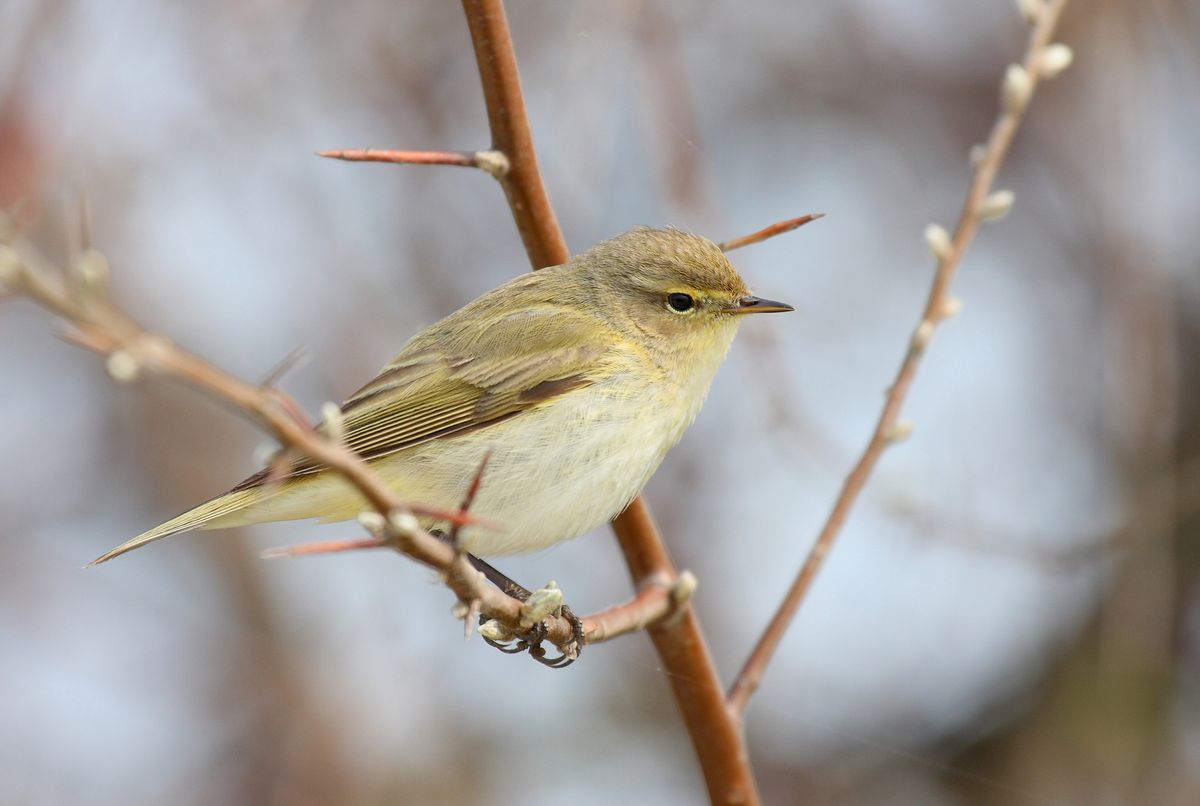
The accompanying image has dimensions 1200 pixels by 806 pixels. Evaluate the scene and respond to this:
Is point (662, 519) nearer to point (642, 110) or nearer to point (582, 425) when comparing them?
point (642, 110)

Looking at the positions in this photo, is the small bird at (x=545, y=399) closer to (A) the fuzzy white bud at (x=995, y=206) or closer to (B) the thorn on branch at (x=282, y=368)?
(A) the fuzzy white bud at (x=995, y=206)

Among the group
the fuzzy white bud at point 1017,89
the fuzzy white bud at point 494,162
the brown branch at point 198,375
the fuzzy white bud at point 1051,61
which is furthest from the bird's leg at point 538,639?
the fuzzy white bud at point 1051,61

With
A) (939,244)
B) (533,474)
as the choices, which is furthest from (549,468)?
(939,244)

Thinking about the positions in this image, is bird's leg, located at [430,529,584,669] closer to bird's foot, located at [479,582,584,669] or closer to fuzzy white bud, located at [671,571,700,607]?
bird's foot, located at [479,582,584,669]

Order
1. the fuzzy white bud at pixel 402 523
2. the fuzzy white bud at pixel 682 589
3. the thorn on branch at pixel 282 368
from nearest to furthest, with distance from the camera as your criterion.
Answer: the thorn on branch at pixel 282 368, the fuzzy white bud at pixel 402 523, the fuzzy white bud at pixel 682 589

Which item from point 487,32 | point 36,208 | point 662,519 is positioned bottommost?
point 662,519

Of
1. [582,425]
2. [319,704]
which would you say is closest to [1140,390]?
[582,425]

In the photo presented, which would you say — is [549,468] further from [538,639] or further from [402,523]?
[402,523]
